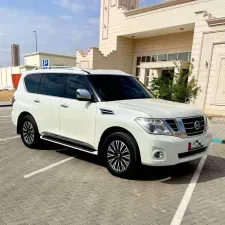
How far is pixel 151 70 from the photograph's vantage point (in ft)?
72.7

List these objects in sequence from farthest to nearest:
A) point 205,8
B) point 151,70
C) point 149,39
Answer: point 149,39, point 151,70, point 205,8

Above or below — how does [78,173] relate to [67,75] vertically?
below

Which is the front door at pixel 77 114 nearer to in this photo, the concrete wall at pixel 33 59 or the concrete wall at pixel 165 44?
the concrete wall at pixel 165 44

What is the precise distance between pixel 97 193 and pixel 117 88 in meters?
2.26

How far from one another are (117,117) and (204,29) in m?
13.6

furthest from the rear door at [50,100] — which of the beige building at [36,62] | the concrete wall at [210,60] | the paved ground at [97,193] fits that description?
the beige building at [36,62]

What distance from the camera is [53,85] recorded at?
5781mm

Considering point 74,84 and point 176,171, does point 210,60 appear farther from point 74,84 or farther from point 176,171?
point 74,84

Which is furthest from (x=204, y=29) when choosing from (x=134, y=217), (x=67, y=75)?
(x=134, y=217)

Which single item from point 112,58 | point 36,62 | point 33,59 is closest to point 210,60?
point 112,58

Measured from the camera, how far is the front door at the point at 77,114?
16.0 feet

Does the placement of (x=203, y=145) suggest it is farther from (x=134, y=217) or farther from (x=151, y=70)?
(x=151, y=70)

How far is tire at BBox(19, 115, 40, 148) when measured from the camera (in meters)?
6.09

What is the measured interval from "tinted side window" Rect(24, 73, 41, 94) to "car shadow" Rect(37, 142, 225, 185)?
5.62 feet
